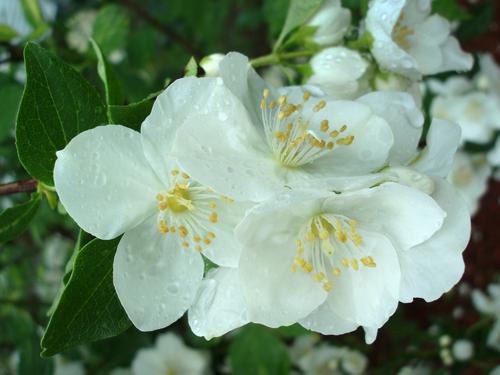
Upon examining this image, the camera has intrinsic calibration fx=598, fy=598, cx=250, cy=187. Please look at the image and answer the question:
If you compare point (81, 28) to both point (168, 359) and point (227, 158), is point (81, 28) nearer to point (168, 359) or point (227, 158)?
point (168, 359)

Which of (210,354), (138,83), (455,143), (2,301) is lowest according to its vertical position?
(210,354)

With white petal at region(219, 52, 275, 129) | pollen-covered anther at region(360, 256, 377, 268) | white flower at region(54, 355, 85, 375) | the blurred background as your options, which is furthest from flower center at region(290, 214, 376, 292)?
white flower at region(54, 355, 85, 375)

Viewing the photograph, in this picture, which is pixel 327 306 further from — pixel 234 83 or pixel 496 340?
pixel 496 340

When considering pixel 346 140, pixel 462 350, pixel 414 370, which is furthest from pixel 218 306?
pixel 414 370

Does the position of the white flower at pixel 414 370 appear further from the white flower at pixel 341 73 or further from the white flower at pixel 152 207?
the white flower at pixel 152 207

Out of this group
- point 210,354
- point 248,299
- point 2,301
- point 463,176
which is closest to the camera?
point 248,299

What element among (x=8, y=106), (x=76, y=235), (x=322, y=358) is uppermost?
(x=8, y=106)

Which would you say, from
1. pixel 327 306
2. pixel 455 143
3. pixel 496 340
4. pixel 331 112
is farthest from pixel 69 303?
pixel 496 340
